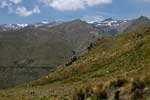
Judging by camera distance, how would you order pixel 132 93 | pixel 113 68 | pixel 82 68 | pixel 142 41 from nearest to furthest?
pixel 132 93 → pixel 113 68 → pixel 142 41 → pixel 82 68

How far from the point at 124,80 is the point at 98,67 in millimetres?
60596

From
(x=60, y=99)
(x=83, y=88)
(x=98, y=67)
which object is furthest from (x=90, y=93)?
(x=98, y=67)

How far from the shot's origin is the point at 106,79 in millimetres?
43781

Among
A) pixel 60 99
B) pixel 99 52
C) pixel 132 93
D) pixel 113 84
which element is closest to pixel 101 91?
pixel 113 84

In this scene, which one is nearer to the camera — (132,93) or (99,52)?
(132,93)

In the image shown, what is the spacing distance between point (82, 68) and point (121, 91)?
224 feet

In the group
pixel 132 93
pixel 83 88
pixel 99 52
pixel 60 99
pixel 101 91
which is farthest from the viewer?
pixel 99 52

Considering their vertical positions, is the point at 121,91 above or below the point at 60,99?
above

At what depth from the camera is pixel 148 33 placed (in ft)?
308

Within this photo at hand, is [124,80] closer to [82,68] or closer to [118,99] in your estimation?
[118,99]

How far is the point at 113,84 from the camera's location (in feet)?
80.6

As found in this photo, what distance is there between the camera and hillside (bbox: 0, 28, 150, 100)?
23.5 m

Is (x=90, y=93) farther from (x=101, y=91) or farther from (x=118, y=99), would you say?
(x=118, y=99)

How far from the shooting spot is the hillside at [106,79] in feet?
77.1
